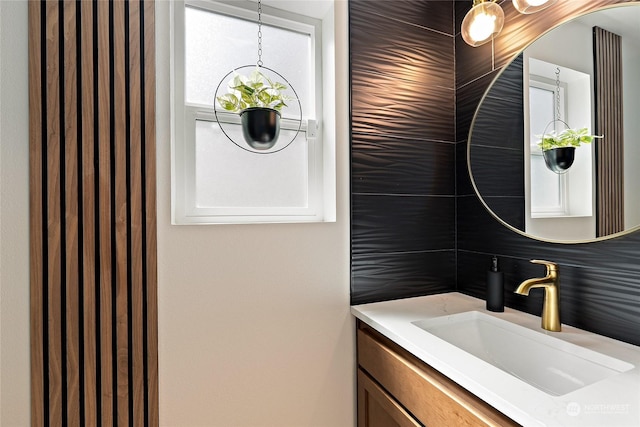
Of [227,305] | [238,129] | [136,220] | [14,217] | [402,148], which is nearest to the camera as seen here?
[14,217]

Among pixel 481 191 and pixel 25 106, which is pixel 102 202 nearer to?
pixel 25 106

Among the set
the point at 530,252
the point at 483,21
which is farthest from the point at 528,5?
the point at 530,252

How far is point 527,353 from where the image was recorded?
1.03 m

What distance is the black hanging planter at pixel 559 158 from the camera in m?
1.09

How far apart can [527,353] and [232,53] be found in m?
1.47

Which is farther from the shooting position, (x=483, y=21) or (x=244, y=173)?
(x=244, y=173)

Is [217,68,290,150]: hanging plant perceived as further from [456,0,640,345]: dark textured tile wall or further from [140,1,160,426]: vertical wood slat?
[456,0,640,345]: dark textured tile wall

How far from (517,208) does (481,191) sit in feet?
0.56

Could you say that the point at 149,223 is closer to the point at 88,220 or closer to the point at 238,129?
the point at 88,220

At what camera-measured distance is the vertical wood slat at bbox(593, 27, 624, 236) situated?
97 cm

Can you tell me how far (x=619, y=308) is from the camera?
971mm

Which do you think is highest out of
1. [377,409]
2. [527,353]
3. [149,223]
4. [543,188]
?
[543,188]

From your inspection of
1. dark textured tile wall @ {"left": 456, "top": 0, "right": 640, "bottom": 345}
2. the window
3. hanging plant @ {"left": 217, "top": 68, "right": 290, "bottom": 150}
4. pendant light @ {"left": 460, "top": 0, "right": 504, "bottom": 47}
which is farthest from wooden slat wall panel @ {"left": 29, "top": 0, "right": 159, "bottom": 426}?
dark textured tile wall @ {"left": 456, "top": 0, "right": 640, "bottom": 345}

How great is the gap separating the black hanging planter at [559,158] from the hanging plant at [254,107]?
0.95 m
